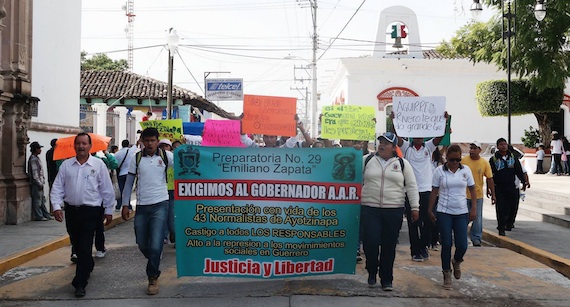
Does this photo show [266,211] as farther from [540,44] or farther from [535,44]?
[540,44]

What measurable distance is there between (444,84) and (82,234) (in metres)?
31.4

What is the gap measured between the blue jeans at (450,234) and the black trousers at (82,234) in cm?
401

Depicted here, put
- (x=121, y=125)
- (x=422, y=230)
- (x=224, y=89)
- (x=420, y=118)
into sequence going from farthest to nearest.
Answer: (x=224, y=89)
(x=121, y=125)
(x=420, y=118)
(x=422, y=230)

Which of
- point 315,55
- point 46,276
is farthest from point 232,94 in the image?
point 46,276

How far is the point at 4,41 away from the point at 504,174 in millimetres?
10274

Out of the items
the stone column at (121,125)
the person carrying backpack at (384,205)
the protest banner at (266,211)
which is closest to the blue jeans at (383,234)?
the person carrying backpack at (384,205)

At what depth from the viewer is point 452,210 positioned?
7215 mm

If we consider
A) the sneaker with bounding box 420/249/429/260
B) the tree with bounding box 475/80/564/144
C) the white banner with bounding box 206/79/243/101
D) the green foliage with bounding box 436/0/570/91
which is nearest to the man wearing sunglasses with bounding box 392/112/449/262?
the sneaker with bounding box 420/249/429/260

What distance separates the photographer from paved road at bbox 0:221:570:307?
21.3 feet

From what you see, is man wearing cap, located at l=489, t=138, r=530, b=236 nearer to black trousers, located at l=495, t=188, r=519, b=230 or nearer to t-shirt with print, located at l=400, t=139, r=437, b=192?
black trousers, located at l=495, t=188, r=519, b=230

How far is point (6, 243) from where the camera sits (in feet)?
32.9

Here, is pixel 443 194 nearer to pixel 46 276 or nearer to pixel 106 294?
pixel 106 294

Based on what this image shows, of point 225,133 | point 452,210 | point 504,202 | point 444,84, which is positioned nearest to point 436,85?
point 444,84

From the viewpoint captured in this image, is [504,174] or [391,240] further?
[504,174]
